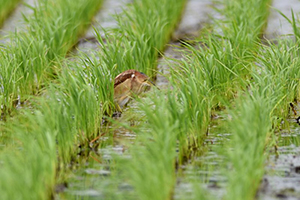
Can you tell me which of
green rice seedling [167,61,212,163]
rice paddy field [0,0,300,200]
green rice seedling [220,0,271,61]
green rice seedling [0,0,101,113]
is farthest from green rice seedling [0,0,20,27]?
green rice seedling [167,61,212,163]

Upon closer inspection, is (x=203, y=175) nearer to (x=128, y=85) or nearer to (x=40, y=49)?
(x=128, y=85)

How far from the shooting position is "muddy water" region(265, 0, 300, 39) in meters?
8.69

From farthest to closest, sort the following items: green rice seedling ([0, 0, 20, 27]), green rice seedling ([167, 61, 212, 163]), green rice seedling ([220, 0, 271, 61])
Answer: green rice seedling ([0, 0, 20, 27]) → green rice seedling ([220, 0, 271, 61]) → green rice seedling ([167, 61, 212, 163])

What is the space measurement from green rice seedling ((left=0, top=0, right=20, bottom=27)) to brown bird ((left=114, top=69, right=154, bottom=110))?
425cm

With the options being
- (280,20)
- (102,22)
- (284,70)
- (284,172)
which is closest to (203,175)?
(284,172)

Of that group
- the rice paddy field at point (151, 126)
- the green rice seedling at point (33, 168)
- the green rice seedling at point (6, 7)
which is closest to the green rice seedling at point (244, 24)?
the rice paddy field at point (151, 126)

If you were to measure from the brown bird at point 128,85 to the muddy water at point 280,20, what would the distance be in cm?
237

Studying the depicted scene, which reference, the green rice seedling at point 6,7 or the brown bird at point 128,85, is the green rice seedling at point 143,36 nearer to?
the brown bird at point 128,85

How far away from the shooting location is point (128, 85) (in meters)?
6.19

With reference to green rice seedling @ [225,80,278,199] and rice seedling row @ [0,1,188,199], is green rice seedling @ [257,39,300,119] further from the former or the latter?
rice seedling row @ [0,1,188,199]

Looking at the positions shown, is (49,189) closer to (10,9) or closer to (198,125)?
(198,125)

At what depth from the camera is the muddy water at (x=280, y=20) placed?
869 centimetres

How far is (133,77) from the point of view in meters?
6.21

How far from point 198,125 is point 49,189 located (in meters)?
1.45
